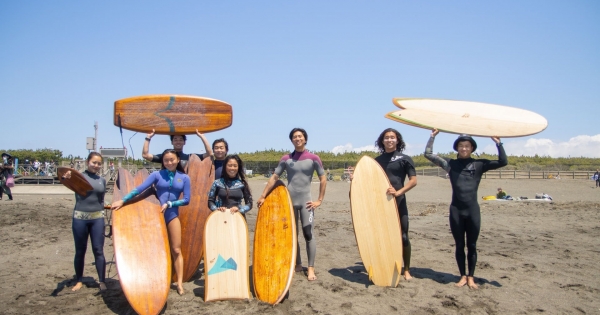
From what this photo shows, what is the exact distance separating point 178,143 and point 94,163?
96 centimetres

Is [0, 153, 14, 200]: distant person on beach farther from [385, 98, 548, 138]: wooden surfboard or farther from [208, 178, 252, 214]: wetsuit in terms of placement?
[385, 98, 548, 138]: wooden surfboard

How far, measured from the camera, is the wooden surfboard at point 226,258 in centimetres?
386

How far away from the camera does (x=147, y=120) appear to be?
186 inches

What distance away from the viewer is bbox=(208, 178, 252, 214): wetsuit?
422 centimetres

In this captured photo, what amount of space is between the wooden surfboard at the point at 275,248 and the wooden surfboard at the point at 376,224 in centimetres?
81

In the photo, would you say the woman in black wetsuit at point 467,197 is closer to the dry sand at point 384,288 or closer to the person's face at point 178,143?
the dry sand at point 384,288

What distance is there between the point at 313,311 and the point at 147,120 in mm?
2887

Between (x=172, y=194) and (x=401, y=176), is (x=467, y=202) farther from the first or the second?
(x=172, y=194)

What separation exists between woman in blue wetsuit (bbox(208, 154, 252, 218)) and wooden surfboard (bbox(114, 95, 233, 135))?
90 centimetres

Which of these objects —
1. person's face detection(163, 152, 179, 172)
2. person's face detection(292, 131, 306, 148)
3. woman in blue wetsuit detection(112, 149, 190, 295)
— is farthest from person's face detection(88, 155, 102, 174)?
person's face detection(292, 131, 306, 148)

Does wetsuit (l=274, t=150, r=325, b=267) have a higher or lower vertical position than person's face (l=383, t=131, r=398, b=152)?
lower

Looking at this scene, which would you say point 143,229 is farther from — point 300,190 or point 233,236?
point 300,190

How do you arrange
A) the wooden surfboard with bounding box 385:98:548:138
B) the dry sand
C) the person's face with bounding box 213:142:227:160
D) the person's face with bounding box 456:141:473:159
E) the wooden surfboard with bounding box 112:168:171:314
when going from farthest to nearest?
1. the person's face with bounding box 213:142:227:160
2. the wooden surfboard with bounding box 385:98:548:138
3. the person's face with bounding box 456:141:473:159
4. the dry sand
5. the wooden surfboard with bounding box 112:168:171:314

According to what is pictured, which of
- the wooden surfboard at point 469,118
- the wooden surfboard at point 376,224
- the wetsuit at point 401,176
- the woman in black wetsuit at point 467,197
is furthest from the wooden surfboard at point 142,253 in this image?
the woman in black wetsuit at point 467,197
